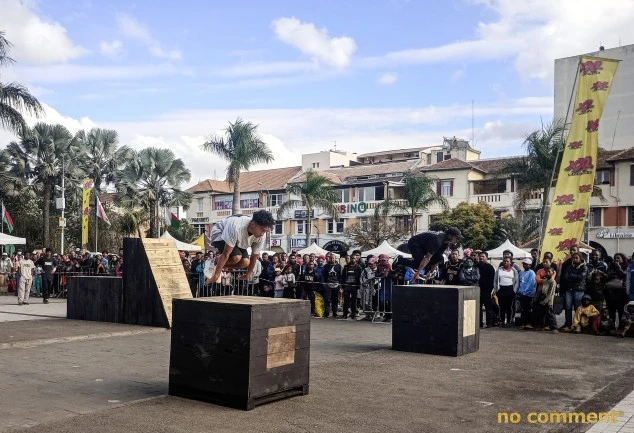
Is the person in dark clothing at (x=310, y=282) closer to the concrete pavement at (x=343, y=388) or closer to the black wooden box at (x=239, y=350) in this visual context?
the concrete pavement at (x=343, y=388)

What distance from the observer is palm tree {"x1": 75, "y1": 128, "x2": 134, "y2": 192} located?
48.6m

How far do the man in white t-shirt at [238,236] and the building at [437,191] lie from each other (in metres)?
38.6

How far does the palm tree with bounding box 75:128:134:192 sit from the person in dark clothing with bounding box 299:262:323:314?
111 feet

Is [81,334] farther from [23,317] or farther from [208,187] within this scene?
[208,187]

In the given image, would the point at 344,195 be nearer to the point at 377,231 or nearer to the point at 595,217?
the point at 377,231

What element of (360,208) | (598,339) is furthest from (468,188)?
(598,339)

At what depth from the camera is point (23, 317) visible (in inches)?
631

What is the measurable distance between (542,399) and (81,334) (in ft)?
28.1

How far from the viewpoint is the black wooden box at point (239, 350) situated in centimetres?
640

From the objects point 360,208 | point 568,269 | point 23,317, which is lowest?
point 23,317

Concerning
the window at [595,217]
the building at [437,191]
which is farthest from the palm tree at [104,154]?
the window at [595,217]

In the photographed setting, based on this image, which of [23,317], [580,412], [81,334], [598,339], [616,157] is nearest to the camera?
[580,412]

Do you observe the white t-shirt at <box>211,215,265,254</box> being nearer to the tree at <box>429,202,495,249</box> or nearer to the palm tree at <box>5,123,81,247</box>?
the palm tree at <box>5,123,81,247</box>

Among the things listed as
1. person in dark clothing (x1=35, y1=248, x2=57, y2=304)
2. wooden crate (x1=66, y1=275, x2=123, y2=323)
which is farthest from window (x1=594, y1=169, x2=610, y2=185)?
wooden crate (x1=66, y1=275, x2=123, y2=323)
